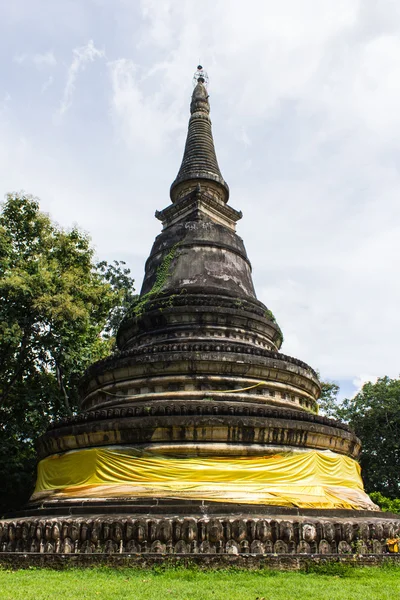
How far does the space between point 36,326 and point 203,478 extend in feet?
39.3

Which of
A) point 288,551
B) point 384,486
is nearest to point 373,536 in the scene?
point 288,551

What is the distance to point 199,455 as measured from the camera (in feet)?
33.2

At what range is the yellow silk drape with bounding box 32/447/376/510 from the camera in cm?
959

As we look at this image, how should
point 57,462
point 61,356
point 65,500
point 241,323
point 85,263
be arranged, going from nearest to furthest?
point 65,500
point 57,462
point 241,323
point 61,356
point 85,263

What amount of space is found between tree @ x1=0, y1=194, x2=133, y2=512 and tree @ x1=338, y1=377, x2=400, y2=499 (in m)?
15.8

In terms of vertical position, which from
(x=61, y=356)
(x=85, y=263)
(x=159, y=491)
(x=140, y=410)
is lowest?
(x=159, y=491)

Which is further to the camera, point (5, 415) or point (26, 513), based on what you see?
point (5, 415)

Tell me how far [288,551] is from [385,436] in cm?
2325

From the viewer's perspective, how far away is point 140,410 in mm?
10609

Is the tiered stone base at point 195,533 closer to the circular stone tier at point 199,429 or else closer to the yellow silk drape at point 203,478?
the yellow silk drape at point 203,478

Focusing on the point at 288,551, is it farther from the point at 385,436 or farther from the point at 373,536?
the point at 385,436

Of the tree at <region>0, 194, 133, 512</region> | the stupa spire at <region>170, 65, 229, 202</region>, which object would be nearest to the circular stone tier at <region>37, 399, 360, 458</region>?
the tree at <region>0, 194, 133, 512</region>

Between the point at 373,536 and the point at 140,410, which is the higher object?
the point at 140,410

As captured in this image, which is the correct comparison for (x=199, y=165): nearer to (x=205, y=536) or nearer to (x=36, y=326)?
(x=36, y=326)
